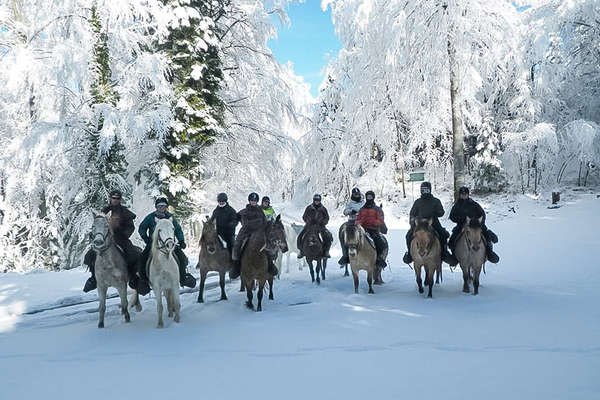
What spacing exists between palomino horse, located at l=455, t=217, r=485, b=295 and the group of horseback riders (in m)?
0.23

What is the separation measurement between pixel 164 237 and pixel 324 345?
305 centimetres

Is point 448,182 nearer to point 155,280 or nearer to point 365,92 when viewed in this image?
point 365,92

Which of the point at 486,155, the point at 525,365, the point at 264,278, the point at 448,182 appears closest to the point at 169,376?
the point at 264,278

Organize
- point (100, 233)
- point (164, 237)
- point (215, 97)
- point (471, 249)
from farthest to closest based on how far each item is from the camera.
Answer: point (215, 97), point (471, 249), point (100, 233), point (164, 237)

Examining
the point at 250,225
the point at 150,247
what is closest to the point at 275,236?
the point at 250,225

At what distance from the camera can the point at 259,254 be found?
7684mm

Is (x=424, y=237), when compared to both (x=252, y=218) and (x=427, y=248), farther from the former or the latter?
(x=252, y=218)

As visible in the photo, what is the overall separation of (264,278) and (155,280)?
2.07 metres

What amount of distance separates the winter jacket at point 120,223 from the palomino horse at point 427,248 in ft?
18.8

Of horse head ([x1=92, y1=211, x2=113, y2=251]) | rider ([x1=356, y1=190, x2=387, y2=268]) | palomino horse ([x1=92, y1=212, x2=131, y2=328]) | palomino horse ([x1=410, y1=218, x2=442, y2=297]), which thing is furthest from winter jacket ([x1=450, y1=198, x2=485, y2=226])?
horse head ([x1=92, y1=211, x2=113, y2=251])

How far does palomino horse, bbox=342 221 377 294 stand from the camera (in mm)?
8531

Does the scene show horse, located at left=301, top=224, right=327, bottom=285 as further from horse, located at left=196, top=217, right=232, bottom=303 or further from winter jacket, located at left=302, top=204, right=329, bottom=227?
horse, located at left=196, top=217, right=232, bottom=303

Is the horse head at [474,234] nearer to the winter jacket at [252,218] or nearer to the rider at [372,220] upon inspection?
the rider at [372,220]

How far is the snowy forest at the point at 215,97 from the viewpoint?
40.7 feet
